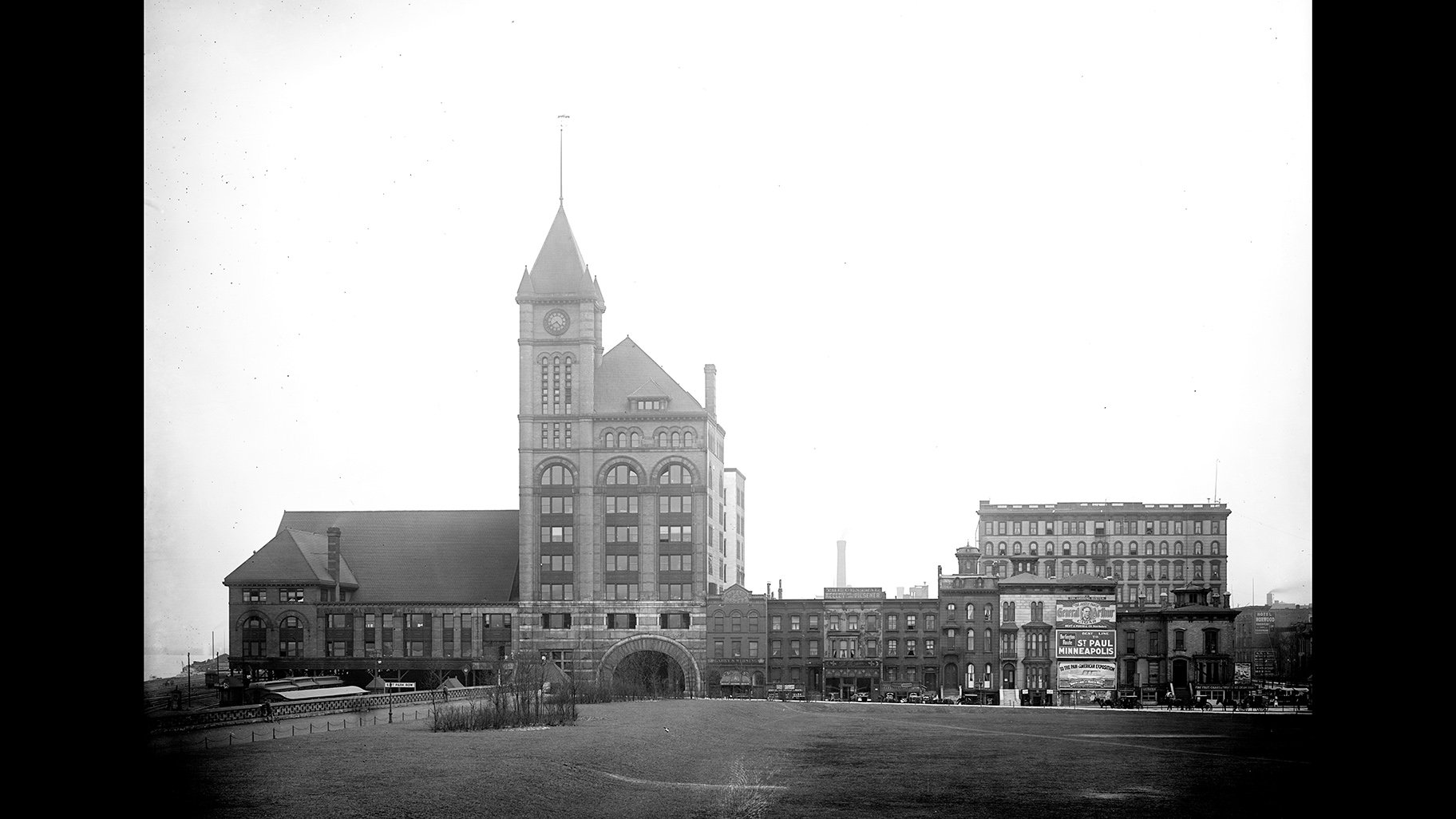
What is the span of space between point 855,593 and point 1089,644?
12.2m

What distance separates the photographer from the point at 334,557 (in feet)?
196

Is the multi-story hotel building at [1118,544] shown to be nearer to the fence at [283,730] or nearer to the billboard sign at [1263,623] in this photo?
the billboard sign at [1263,623]

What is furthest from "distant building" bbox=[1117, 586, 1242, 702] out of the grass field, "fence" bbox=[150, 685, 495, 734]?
"fence" bbox=[150, 685, 495, 734]

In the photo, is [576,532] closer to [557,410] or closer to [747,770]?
[557,410]

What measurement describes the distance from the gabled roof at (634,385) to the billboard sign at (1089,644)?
21.0 m

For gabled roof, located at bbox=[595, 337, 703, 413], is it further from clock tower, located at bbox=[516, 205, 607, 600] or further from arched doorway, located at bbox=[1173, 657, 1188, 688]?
arched doorway, located at bbox=[1173, 657, 1188, 688]

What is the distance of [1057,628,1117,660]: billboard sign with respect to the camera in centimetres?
5338

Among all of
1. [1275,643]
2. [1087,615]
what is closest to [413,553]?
[1087,615]

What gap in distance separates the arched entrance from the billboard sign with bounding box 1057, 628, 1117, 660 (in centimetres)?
1757

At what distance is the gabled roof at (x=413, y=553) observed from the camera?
60.3 metres
